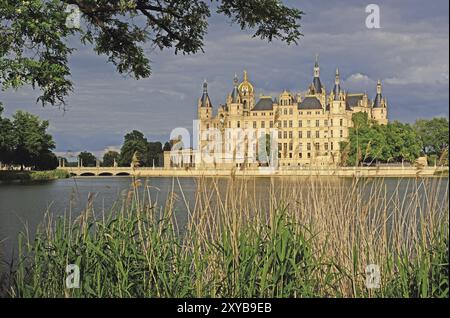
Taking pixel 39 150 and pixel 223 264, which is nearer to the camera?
pixel 223 264

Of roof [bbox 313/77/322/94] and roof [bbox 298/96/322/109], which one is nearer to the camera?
roof [bbox 298/96/322/109]

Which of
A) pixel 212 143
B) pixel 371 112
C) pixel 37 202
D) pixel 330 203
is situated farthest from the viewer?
pixel 371 112

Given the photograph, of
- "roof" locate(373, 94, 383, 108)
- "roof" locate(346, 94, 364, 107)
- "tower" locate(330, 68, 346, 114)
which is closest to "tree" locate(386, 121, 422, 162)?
"tower" locate(330, 68, 346, 114)

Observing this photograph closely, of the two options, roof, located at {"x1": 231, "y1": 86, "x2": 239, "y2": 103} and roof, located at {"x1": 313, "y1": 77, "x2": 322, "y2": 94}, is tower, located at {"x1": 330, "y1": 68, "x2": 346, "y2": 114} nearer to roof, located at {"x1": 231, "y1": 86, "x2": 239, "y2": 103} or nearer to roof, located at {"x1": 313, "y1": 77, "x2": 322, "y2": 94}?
roof, located at {"x1": 313, "y1": 77, "x2": 322, "y2": 94}

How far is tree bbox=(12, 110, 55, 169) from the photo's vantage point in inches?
973

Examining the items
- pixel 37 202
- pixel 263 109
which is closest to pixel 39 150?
pixel 37 202

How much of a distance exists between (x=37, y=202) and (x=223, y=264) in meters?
14.6

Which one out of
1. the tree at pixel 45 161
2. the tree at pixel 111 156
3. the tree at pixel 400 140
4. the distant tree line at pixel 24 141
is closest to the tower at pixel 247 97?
the tree at pixel 400 140

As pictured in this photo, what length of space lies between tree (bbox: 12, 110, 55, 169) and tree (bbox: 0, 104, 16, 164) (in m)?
0.24

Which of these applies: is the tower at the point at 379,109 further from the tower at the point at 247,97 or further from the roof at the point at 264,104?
the tower at the point at 247,97

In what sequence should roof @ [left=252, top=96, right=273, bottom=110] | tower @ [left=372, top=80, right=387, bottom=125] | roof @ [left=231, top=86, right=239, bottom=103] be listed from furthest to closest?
1. roof @ [left=252, top=96, right=273, bottom=110]
2. tower @ [left=372, top=80, right=387, bottom=125]
3. roof @ [left=231, top=86, right=239, bottom=103]

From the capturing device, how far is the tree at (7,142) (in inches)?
853

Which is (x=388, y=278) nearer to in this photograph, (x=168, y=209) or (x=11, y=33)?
(x=168, y=209)

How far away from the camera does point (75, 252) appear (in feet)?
12.2
